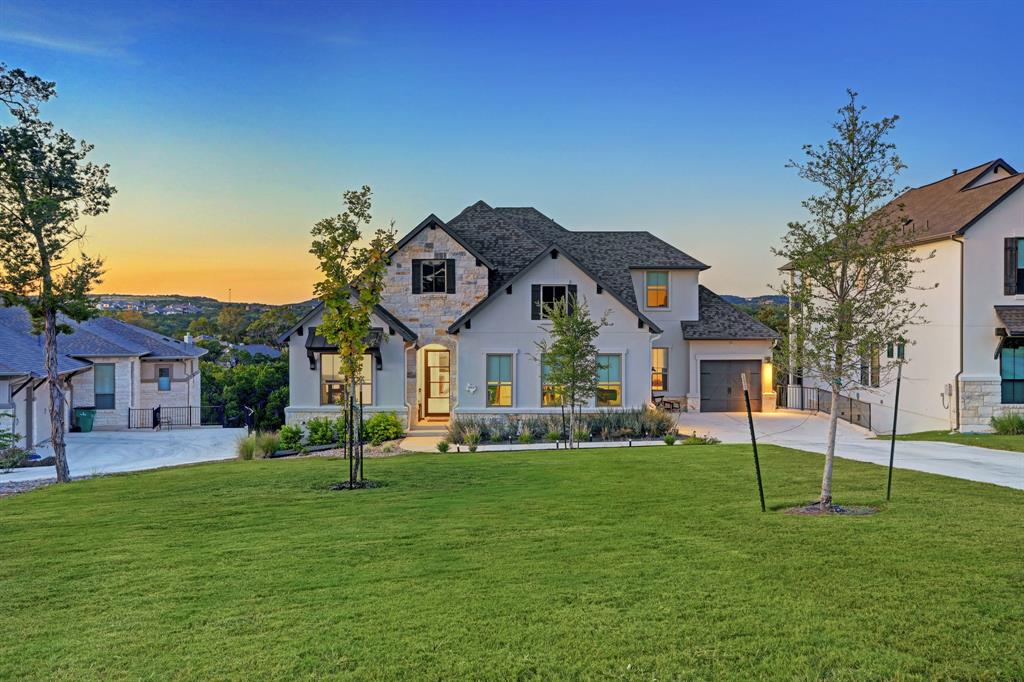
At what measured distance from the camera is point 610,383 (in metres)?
25.3

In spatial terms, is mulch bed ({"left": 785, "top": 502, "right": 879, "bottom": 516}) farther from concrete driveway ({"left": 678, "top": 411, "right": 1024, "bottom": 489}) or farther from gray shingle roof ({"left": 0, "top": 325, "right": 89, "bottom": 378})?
gray shingle roof ({"left": 0, "top": 325, "right": 89, "bottom": 378})

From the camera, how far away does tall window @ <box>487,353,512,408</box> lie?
82.8 ft

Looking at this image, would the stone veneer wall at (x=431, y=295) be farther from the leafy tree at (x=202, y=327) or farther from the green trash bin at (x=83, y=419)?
Result: the leafy tree at (x=202, y=327)

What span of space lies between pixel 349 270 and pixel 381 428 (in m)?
11.2

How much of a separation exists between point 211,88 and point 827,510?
23919mm

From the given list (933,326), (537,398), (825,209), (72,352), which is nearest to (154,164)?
(72,352)

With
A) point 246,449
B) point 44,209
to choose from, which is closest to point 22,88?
point 44,209

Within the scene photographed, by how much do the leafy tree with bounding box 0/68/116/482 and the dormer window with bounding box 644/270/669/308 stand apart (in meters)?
22.3

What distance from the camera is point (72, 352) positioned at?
32531mm

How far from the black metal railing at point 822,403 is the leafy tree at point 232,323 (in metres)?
60.7

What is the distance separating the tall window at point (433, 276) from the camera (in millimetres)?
26859

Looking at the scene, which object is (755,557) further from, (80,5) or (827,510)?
(80,5)

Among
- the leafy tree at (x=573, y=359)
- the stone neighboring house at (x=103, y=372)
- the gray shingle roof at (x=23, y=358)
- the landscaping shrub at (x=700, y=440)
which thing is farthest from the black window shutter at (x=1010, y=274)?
the stone neighboring house at (x=103, y=372)

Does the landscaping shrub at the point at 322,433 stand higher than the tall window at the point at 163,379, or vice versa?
the tall window at the point at 163,379
